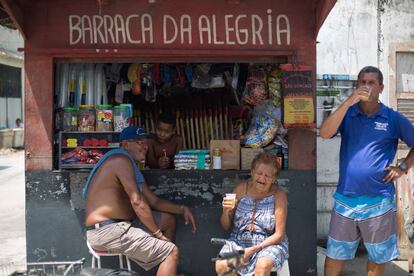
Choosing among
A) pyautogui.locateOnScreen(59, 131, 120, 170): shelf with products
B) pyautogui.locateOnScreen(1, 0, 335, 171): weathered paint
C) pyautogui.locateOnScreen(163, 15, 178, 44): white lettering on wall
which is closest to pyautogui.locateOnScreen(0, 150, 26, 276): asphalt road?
pyautogui.locateOnScreen(59, 131, 120, 170): shelf with products

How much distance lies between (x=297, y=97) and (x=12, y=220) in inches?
208

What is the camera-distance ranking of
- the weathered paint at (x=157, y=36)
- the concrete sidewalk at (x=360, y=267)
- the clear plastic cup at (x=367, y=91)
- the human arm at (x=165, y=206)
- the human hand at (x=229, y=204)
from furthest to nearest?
1. the concrete sidewalk at (x=360, y=267)
2. the weathered paint at (x=157, y=36)
3. the human arm at (x=165, y=206)
4. the human hand at (x=229, y=204)
5. the clear plastic cup at (x=367, y=91)

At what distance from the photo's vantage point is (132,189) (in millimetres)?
4141

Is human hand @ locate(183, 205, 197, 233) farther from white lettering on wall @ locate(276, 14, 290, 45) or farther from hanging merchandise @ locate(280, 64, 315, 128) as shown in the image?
white lettering on wall @ locate(276, 14, 290, 45)

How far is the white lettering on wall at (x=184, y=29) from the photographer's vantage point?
487cm

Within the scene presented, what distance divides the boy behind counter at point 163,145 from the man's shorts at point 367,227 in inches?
72.3

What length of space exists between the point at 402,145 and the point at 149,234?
10.6 ft

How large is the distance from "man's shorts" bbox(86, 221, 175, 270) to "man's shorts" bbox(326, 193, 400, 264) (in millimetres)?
1311

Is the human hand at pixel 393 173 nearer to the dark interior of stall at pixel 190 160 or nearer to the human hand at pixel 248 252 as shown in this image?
the dark interior of stall at pixel 190 160

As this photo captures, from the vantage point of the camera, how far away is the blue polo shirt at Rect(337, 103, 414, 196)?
13.5 feet

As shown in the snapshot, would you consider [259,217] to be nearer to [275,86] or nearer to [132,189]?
[132,189]

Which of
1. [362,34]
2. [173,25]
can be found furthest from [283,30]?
[362,34]

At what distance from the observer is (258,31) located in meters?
4.89

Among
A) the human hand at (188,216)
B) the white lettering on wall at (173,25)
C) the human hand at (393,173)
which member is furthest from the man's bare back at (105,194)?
the human hand at (393,173)
